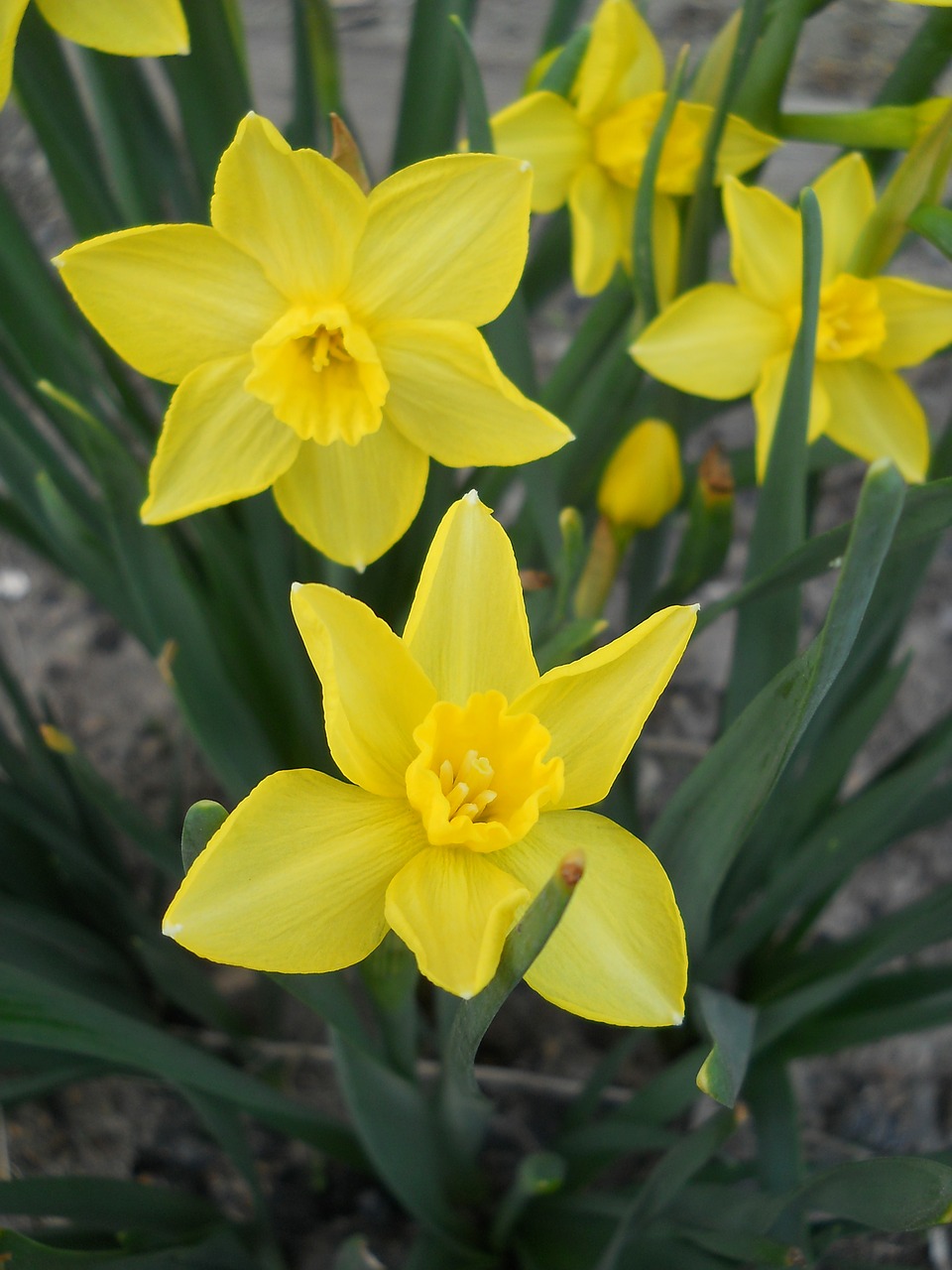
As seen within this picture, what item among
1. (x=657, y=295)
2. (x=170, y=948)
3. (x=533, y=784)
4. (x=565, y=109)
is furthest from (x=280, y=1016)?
(x=565, y=109)

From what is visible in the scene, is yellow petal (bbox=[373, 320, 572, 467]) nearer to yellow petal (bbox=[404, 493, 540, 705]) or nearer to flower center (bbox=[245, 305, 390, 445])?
flower center (bbox=[245, 305, 390, 445])

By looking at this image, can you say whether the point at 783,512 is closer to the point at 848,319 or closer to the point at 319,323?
the point at 848,319

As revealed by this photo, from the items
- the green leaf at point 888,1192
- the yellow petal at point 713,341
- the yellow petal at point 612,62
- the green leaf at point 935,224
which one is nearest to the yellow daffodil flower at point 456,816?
the green leaf at point 888,1192

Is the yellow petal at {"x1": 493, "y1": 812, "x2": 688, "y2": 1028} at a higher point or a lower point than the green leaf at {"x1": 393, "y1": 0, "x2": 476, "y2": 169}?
lower

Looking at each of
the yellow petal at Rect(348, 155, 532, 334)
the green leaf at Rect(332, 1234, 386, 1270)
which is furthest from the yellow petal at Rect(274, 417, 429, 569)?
the green leaf at Rect(332, 1234, 386, 1270)

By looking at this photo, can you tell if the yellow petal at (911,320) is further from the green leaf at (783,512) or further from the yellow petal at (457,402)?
the yellow petal at (457,402)

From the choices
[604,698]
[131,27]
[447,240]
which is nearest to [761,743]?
[604,698]
